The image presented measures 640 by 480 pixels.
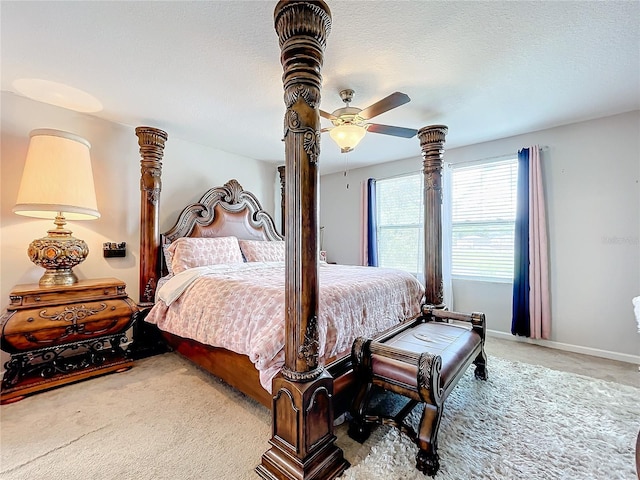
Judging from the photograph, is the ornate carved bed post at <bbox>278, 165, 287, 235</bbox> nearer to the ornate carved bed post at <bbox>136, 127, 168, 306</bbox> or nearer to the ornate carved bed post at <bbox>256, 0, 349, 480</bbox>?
the ornate carved bed post at <bbox>136, 127, 168, 306</bbox>

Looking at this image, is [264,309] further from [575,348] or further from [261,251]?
[575,348]

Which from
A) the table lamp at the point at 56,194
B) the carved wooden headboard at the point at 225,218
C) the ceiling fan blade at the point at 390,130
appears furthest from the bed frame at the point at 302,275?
the carved wooden headboard at the point at 225,218

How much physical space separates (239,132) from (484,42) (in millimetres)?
2512

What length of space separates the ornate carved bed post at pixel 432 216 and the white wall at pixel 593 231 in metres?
1.39

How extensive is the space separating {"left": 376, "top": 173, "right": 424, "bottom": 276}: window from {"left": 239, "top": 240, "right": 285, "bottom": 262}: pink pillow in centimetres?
186

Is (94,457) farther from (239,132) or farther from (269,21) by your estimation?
(239,132)

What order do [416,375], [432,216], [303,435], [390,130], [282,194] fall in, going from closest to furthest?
[303,435] < [416,375] < [390,130] < [432,216] < [282,194]

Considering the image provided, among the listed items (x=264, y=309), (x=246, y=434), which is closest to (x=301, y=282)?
(x=264, y=309)

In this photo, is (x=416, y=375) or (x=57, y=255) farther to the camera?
(x=57, y=255)

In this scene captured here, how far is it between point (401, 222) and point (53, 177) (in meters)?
4.09

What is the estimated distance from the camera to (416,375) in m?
1.50

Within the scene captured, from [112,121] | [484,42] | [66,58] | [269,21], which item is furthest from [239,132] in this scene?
[484,42]

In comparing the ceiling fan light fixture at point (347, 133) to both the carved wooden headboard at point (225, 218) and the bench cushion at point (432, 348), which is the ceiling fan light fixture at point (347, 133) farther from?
the carved wooden headboard at point (225, 218)

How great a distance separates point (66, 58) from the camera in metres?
1.93
